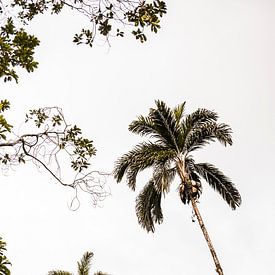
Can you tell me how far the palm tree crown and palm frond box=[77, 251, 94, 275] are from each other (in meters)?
7.79

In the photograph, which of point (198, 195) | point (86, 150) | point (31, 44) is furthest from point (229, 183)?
point (31, 44)

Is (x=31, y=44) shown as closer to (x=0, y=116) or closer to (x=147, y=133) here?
(x=0, y=116)

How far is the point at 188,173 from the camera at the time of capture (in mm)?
13273

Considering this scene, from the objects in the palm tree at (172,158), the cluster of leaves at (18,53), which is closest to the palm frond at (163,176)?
the palm tree at (172,158)

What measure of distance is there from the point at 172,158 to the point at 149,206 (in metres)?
2.07

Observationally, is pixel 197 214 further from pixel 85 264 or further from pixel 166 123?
pixel 85 264

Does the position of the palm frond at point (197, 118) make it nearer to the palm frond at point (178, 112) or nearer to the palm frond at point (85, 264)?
the palm frond at point (178, 112)

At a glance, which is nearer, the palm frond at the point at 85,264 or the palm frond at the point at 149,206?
the palm frond at the point at 149,206

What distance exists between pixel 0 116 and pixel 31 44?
963 millimetres

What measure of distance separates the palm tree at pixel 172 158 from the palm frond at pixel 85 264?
7.81m

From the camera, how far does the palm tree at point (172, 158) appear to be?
12969 mm

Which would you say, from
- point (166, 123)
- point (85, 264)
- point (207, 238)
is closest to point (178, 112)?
point (166, 123)

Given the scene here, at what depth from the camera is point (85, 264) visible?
64.5 feet

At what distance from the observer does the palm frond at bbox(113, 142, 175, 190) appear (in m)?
12.9
